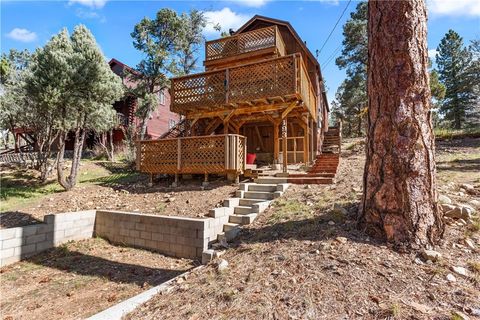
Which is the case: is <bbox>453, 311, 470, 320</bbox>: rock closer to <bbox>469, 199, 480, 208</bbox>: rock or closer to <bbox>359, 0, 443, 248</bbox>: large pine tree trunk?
<bbox>359, 0, 443, 248</bbox>: large pine tree trunk

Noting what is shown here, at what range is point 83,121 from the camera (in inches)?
410

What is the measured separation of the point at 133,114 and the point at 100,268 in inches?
690

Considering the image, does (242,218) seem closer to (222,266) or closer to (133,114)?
(222,266)

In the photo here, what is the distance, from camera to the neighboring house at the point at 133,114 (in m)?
20.5

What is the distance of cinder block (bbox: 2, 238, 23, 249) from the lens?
528cm

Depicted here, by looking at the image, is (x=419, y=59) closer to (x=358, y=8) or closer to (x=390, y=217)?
(x=390, y=217)

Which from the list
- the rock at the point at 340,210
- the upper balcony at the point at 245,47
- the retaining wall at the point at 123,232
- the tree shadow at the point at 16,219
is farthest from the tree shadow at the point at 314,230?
the upper balcony at the point at 245,47

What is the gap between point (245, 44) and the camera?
1245 centimetres

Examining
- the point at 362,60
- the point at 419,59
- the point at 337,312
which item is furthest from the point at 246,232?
the point at 362,60

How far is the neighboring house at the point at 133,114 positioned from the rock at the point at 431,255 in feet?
61.9

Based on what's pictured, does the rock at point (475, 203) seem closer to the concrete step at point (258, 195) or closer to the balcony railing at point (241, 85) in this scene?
the concrete step at point (258, 195)

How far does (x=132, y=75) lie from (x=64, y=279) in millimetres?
16269

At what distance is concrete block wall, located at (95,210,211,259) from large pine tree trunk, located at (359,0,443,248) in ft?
9.99

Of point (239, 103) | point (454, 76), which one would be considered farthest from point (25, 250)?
point (454, 76)
